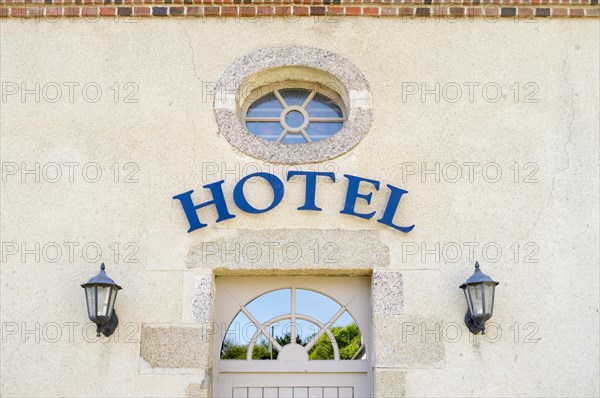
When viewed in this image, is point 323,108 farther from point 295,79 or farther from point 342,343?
point 342,343

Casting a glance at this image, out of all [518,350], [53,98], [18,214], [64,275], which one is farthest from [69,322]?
[518,350]

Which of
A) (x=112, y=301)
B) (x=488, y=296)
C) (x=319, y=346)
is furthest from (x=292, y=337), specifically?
(x=488, y=296)

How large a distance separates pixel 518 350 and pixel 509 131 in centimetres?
184

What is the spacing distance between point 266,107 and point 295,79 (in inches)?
14.0

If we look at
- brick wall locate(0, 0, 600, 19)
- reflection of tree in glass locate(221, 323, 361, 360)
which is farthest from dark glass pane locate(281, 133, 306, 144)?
reflection of tree in glass locate(221, 323, 361, 360)

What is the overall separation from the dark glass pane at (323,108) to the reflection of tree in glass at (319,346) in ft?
6.13

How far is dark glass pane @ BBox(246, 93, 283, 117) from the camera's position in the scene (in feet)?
26.4

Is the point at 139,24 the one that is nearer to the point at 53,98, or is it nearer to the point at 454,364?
the point at 53,98

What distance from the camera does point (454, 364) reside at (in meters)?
7.07

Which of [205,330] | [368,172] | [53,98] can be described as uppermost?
[53,98]

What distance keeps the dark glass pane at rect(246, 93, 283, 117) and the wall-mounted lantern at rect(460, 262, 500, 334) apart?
7.52 feet

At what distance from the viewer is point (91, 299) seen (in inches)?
274

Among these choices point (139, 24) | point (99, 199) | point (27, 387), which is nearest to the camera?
point (27, 387)

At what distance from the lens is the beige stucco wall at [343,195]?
7.10m
